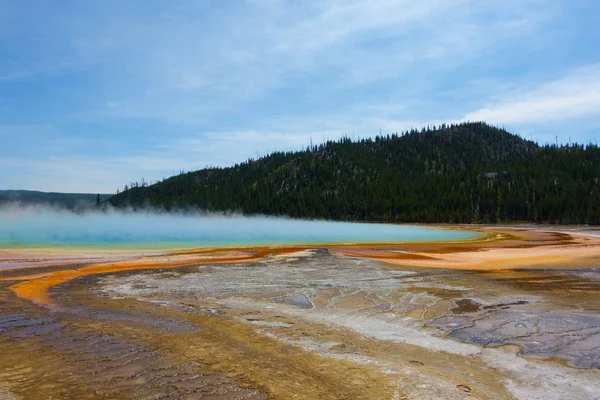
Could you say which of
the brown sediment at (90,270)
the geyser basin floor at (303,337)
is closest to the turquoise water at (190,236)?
the brown sediment at (90,270)

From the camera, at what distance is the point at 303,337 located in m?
9.59

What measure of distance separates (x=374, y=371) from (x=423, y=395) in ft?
3.91

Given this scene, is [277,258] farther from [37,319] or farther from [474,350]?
[474,350]

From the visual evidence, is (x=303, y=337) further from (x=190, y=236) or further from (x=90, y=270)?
(x=190, y=236)

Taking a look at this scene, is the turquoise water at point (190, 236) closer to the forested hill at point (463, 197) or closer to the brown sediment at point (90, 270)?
the brown sediment at point (90, 270)

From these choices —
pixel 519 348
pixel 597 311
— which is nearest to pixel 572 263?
pixel 597 311

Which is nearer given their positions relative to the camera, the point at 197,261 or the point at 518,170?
the point at 197,261

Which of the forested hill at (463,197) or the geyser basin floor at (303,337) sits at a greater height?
the forested hill at (463,197)

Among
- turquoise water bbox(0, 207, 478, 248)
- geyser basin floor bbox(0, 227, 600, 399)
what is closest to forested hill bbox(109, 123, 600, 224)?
turquoise water bbox(0, 207, 478, 248)

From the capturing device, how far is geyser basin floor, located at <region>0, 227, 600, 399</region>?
670cm

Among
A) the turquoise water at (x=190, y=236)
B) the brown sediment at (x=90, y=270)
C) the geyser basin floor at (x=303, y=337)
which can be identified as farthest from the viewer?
the turquoise water at (x=190, y=236)

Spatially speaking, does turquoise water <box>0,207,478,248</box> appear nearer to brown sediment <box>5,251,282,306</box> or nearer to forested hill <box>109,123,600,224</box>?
brown sediment <box>5,251,282,306</box>

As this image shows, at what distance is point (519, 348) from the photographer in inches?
338

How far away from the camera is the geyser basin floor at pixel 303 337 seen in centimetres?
670
